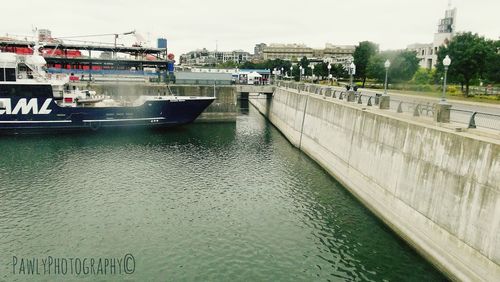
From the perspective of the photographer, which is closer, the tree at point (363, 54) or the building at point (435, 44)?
the tree at point (363, 54)

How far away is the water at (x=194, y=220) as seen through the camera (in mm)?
19344

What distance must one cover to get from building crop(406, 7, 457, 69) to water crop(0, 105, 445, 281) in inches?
4342

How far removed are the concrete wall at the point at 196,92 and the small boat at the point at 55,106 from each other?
35.1 ft

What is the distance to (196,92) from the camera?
72.4 m

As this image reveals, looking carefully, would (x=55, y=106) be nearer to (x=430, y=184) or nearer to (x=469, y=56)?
(x=430, y=184)

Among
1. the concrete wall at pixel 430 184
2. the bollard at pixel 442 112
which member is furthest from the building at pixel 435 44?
the bollard at pixel 442 112

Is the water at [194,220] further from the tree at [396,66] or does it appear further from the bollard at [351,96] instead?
the tree at [396,66]

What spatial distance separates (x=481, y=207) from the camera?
15.9 metres

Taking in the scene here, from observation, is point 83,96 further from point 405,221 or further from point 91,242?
point 405,221

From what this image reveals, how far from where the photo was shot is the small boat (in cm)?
5175

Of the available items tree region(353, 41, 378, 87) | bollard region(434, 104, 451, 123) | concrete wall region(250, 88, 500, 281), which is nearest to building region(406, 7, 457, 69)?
tree region(353, 41, 378, 87)

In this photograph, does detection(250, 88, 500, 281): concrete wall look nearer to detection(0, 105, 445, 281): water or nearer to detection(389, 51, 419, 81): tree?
detection(0, 105, 445, 281): water

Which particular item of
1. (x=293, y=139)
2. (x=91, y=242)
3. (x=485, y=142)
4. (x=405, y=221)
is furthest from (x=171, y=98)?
(x=485, y=142)

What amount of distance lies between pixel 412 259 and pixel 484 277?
4705 mm
